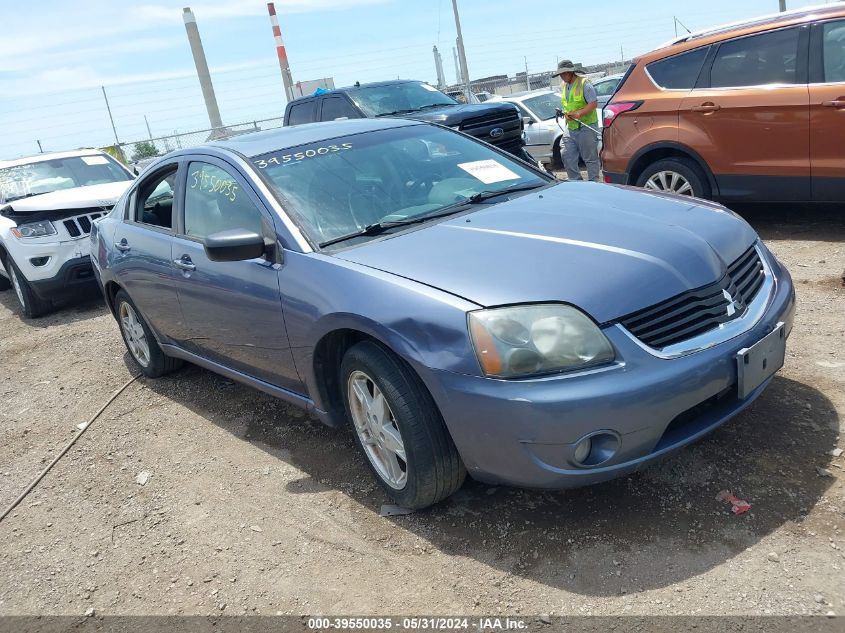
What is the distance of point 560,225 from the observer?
314 centimetres

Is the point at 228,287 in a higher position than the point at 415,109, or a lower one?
lower

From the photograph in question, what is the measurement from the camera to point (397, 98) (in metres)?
10.9

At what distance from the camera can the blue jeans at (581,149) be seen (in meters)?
8.88

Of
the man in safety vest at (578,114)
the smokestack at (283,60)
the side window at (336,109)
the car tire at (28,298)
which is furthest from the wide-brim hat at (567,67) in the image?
the smokestack at (283,60)

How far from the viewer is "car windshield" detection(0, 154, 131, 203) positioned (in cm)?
874

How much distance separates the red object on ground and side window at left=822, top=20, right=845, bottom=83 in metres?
4.26

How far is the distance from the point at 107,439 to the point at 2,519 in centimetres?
84

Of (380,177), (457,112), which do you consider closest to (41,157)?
(457,112)

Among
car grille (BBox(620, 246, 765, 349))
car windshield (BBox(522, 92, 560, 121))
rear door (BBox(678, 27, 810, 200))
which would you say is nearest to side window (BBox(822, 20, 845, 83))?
rear door (BBox(678, 27, 810, 200))

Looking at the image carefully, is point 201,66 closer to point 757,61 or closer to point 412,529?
point 757,61

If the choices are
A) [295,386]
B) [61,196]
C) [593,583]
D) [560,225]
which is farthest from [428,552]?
[61,196]

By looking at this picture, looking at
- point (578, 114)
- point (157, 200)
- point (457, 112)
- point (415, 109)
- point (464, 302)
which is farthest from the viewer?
point (415, 109)

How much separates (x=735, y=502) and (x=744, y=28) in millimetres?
4889

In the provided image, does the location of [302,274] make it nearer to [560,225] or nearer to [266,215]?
[266,215]
